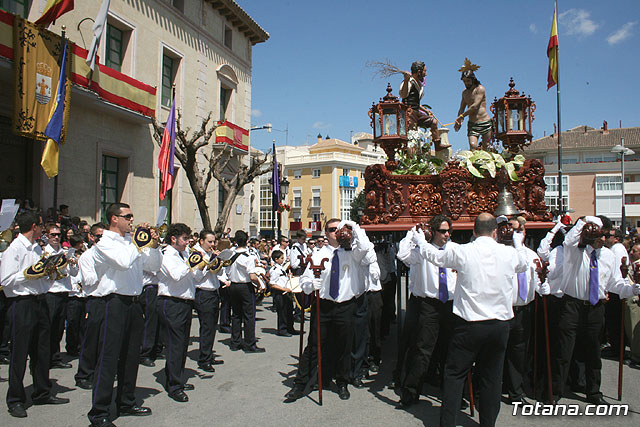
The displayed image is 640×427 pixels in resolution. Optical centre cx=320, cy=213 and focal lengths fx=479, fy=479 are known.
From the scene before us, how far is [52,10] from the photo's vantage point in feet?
38.7

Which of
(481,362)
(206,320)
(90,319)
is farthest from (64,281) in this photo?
(481,362)

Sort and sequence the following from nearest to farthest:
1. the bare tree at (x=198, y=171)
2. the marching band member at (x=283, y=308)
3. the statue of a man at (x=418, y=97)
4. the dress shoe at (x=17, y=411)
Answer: the dress shoe at (x=17, y=411) → the statue of a man at (x=418, y=97) → the marching band member at (x=283, y=308) → the bare tree at (x=198, y=171)

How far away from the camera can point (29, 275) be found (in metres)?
5.37

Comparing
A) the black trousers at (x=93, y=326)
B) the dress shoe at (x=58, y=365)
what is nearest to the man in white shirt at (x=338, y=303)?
the black trousers at (x=93, y=326)

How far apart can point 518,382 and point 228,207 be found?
12.6 metres

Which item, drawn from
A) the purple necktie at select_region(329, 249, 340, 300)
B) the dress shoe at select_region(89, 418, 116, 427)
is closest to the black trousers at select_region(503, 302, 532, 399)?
the purple necktie at select_region(329, 249, 340, 300)

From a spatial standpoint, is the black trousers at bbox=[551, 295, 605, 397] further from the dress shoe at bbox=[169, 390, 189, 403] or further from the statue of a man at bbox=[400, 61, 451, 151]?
the dress shoe at bbox=[169, 390, 189, 403]

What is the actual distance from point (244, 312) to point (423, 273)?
3867mm

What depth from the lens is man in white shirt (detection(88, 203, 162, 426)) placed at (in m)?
4.80

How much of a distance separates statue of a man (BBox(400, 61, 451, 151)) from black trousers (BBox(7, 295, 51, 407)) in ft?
19.0

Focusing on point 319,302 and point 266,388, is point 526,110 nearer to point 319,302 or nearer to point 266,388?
point 319,302

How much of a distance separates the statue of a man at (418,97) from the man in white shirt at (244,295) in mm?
3652

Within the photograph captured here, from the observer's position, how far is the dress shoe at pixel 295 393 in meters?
5.73

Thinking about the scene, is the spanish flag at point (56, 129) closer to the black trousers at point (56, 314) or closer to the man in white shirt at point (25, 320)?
the black trousers at point (56, 314)
